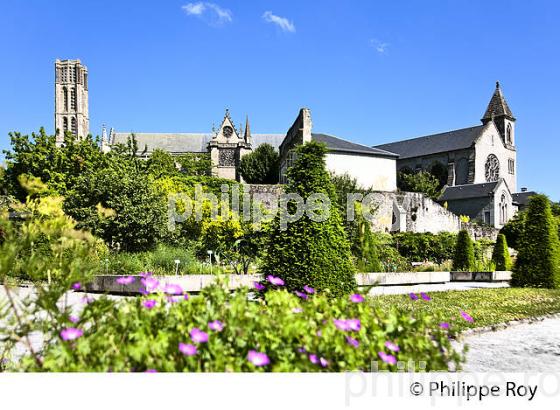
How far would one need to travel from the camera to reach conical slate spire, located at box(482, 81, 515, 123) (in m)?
68.2

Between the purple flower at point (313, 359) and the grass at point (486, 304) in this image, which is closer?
the purple flower at point (313, 359)

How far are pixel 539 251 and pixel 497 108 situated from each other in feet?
196

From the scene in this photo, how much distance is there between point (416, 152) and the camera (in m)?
62.8

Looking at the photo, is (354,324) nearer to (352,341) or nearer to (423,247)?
(352,341)

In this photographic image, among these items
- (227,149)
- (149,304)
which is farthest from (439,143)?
(149,304)

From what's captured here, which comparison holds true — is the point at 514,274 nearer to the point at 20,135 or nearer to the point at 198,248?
the point at 198,248

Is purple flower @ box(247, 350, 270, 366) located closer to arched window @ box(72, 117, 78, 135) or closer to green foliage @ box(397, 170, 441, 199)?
green foliage @ box(397, 170, 441, 199)

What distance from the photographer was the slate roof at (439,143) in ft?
194

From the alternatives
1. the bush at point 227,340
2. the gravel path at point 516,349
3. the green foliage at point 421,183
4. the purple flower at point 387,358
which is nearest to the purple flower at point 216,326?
the bush at point 227,340

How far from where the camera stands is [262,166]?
5403 cm

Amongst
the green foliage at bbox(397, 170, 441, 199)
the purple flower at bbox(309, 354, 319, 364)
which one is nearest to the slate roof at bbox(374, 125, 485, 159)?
the green foliage at bbox(397, 170, 441, 199)

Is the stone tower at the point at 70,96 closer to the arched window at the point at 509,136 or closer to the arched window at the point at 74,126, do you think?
the arched window at the point at 74,126

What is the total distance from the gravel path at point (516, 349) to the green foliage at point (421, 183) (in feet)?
154

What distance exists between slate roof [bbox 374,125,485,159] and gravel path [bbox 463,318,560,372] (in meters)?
53.2
